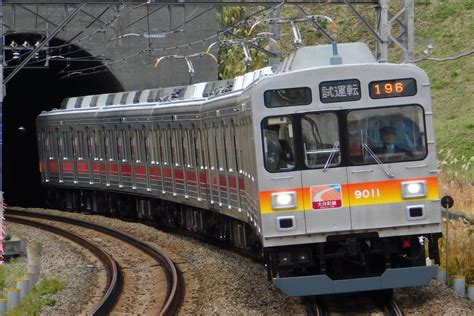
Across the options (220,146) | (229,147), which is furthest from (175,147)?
(229,147)

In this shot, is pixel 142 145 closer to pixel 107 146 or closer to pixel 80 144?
pixel 107 146

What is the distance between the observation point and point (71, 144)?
1303 inches

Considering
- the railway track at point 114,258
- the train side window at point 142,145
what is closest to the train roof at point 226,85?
the train side window at point 142,145

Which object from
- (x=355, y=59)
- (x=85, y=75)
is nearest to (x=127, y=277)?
(x=355, y=59)

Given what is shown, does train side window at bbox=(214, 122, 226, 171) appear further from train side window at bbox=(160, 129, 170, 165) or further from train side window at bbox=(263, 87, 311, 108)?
train side window at bbox=(160, 129, 170, 165)

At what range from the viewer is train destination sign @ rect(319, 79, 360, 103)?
12.7 metres

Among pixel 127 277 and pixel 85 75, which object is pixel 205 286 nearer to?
pixel 127 277

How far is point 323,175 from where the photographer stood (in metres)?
12.6

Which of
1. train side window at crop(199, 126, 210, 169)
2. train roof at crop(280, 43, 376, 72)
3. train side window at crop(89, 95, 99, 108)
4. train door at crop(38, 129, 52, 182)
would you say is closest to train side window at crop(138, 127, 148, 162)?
train side window at crop(89, 95, 99, 108)

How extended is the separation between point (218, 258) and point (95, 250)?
12.0 ft

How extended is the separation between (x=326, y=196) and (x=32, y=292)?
16.8 feet

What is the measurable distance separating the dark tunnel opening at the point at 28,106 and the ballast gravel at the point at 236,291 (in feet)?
74.9

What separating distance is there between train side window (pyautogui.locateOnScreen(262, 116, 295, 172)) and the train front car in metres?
0.01

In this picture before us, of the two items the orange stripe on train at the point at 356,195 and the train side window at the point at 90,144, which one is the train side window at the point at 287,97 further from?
the train side window at the point at 90,144
